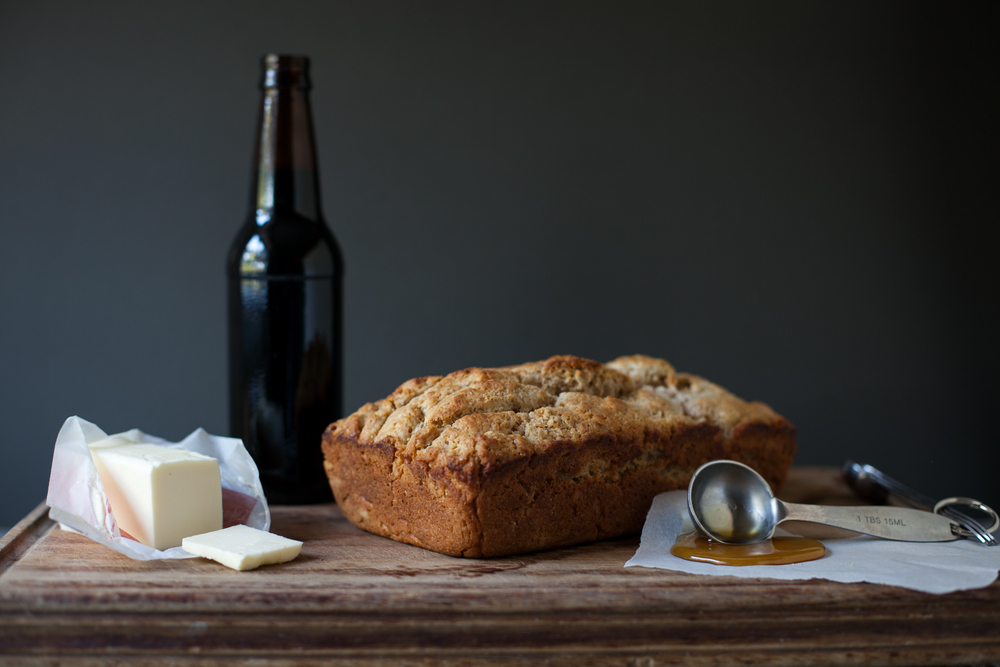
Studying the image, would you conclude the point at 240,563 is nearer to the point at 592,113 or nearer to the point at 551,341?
the point at 551,341

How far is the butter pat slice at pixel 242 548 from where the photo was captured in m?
1.25

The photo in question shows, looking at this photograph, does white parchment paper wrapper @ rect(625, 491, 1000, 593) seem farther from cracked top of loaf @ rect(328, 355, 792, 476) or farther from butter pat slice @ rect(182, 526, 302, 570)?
butter pat slice @ rect(182, 526, 302, 570)

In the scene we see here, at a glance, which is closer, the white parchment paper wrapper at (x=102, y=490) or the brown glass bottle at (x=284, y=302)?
the white parchment paper wrapper at (x=102, y=490)

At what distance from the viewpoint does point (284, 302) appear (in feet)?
5.68

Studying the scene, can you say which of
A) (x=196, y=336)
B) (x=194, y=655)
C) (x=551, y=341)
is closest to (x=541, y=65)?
(x=551, y=341)

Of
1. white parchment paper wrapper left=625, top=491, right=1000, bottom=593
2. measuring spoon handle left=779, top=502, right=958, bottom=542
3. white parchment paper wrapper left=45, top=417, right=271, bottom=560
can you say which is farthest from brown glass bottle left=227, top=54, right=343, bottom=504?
measuring spoon handle left=779, top=502, right=958, bottom=542

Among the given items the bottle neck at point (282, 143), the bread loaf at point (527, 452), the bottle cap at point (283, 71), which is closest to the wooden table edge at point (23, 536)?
the bread loaf at point (527, 452)

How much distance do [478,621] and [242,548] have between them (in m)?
0.41

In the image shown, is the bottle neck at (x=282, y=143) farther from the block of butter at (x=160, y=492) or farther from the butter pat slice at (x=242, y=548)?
the butter pat slice at (x=242, y=548)

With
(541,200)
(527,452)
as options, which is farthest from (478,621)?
(541,200)

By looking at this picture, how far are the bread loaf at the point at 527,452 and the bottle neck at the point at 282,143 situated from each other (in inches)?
20.1

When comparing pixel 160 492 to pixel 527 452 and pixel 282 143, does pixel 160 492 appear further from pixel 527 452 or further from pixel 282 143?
pixel 282 143

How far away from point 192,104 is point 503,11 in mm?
1029

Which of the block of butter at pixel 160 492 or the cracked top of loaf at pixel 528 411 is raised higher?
the cracked top of loaf at pixel 528 411
